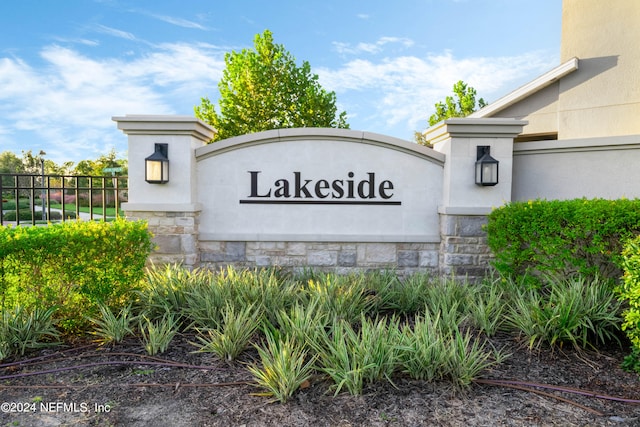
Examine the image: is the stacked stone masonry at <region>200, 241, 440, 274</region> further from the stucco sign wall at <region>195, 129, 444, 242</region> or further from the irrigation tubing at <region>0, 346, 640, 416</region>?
the irrigation tubing at <region>0, 346, 640, 416</region>

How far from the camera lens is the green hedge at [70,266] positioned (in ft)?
13.5

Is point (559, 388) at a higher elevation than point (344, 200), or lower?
lower

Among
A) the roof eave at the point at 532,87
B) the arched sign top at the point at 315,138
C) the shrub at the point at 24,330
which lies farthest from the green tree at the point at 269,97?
the shrub at the point at 24,330

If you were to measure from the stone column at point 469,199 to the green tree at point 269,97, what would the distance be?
10.7 m

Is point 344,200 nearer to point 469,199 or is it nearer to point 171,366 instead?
point 469,199

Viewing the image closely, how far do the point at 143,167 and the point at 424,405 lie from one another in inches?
197

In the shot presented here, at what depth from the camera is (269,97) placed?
16344 mm

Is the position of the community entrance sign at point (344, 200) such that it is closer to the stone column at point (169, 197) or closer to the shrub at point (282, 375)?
the stone column at point (169, 197)

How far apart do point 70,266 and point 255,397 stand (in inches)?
105

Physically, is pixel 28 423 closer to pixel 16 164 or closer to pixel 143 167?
pixel 143 167

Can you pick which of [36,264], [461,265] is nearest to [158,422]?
[36,264]

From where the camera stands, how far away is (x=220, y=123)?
1667cm

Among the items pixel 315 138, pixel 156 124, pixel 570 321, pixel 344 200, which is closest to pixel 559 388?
pixel 570 321

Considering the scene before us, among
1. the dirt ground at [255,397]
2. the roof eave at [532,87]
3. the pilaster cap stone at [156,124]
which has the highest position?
the roof eave at [532,87]
